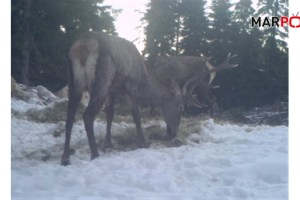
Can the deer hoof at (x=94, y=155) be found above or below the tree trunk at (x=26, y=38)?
below

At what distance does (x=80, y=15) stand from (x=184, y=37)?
6.67 feet

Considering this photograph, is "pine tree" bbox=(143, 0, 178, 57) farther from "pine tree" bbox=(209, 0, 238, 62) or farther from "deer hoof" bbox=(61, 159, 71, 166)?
"deer hoof" bbox=(61, 159, 71, 166)

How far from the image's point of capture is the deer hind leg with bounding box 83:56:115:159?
4.71 m

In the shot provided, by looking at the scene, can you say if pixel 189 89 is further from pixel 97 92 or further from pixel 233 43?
pixel 97 92

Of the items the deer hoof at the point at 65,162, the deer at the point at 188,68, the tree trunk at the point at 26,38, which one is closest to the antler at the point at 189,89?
the deer at the point at 188,68

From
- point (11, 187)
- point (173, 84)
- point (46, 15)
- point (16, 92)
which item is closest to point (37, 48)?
point (46, 15)

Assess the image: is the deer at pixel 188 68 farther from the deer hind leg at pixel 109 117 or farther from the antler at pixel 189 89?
the deer hind leg at pixel 109 117

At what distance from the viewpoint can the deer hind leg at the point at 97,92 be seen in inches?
185

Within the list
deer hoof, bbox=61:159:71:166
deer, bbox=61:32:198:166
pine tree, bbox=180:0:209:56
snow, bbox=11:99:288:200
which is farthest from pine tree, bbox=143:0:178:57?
deer hoof, bbox=61:159:71:166

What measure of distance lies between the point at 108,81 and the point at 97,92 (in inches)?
7.3

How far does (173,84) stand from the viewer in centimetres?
638

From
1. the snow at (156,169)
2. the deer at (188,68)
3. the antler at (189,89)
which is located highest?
the deer at (188,68)

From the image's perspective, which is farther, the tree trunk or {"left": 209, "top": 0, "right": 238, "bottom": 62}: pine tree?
{"left": 209, "top": 0, "right": 238, "bottom": 62}: pine tree
